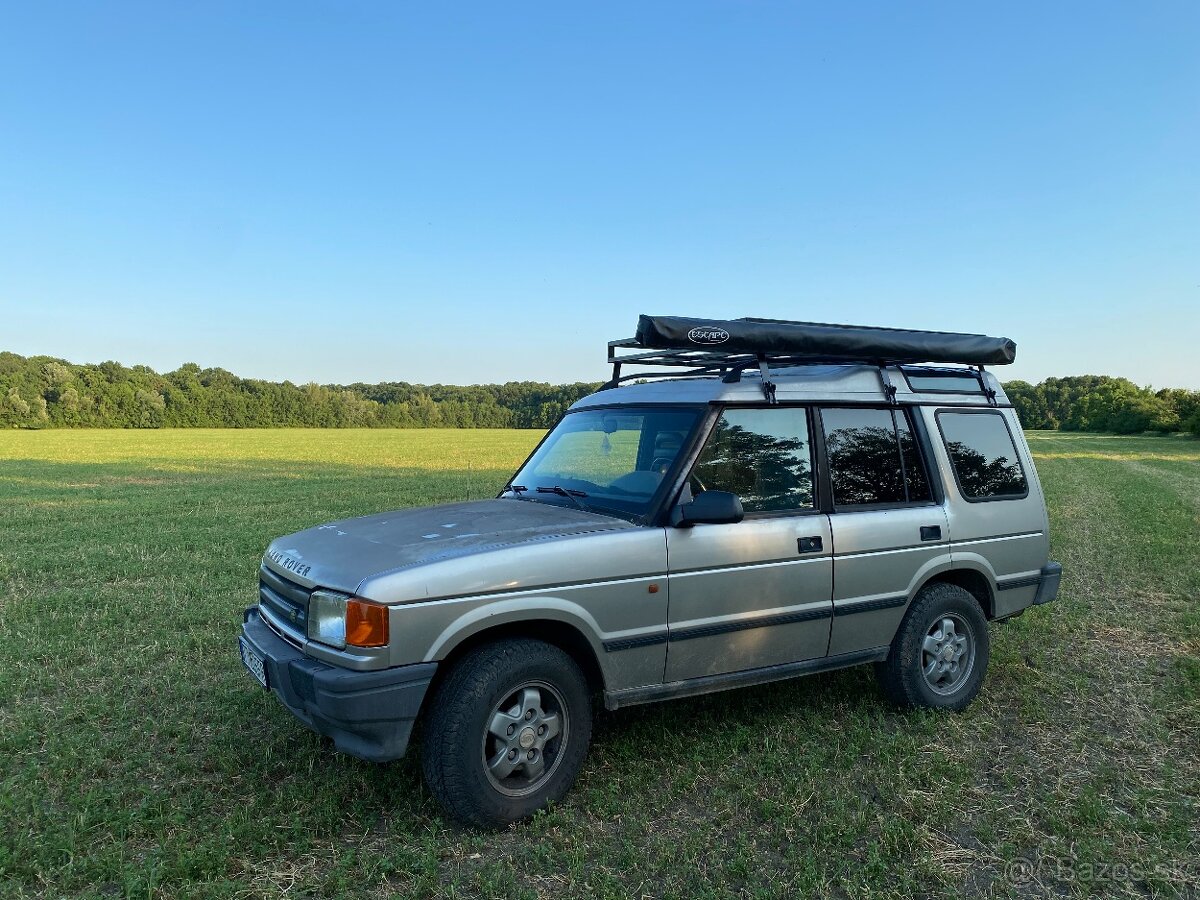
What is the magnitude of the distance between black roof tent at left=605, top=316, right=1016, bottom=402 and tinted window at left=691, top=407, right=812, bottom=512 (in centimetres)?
20

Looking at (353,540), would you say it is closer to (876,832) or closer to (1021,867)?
(876,832)

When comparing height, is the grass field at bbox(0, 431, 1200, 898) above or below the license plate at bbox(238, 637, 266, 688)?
below

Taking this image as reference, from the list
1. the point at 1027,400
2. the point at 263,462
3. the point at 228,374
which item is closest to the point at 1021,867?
the point at 263,462

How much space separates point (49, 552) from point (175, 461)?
23202 millimetres

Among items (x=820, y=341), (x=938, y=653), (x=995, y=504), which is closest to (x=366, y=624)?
(x=820, y=341)

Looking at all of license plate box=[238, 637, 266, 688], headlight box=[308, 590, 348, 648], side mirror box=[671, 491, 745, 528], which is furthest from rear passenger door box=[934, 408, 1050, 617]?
license plate box=[238, 637, 266, 688]

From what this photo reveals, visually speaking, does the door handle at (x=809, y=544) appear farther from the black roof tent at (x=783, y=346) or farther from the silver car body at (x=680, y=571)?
the black roof tent at (x=783, y=346)

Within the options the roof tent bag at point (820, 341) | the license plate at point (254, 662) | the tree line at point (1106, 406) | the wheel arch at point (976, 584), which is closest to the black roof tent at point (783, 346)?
the roof tent bag at point (820, 341)

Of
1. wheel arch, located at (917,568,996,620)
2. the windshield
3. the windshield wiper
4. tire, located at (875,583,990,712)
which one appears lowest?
tire, located at (875,583,990,712)

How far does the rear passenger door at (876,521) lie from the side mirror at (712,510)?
2.81ft

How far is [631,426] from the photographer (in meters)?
4.58

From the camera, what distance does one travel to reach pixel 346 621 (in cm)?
317

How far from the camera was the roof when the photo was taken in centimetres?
422

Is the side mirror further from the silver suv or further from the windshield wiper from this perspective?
the windshield wiper
